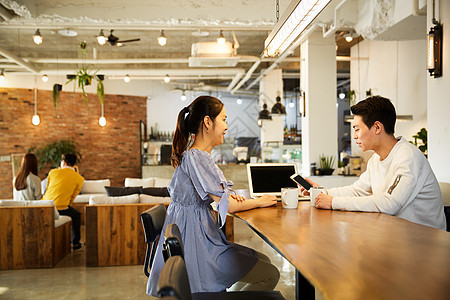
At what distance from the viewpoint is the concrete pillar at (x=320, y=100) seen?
748 cm

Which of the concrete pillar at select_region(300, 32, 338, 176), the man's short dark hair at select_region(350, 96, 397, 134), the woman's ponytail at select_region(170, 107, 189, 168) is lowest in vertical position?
the woman's ponytail at select_region(170, 107, 189, 168)

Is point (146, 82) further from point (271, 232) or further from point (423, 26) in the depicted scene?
point (271, 232)

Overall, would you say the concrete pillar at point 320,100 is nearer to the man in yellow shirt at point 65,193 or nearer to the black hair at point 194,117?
the man in yellow shirt at point 65,193

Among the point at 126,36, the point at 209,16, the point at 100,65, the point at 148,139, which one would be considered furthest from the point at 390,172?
the point at 148,139

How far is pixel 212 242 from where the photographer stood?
2.22m

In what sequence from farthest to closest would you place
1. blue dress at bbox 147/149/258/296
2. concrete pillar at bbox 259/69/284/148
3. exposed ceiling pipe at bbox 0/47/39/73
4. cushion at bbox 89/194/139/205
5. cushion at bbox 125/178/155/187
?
concrete pillar at bbox 259/69/284/148 < cushion at bbox 125/178/155/187 < exposed ceiling pipe at bbox 0/47/39/73 < cushion at bbox 89/194/139/205 < blue dress at bbox 147/149/258/296

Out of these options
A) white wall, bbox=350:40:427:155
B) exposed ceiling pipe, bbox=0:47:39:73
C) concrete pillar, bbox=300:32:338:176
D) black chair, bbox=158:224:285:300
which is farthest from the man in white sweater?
exposed ceiling pipe, bbox=0:47:39:73

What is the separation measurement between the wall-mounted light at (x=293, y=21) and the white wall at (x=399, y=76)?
204 inches

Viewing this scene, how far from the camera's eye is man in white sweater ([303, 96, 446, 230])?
2.26 m

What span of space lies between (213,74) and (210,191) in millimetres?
9702

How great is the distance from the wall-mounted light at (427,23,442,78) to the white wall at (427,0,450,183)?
0.12 ft

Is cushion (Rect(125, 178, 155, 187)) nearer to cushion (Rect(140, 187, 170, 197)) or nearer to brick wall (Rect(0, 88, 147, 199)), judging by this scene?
cushion (Rect(140, 187, 170, 197))

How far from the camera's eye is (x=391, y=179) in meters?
2.38

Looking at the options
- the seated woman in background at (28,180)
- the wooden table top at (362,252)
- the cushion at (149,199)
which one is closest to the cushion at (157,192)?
the cushion at (149,199)
